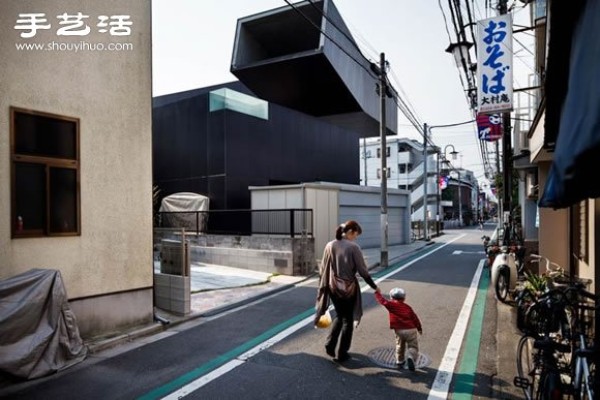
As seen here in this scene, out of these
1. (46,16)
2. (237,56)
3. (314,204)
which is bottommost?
(314,204)

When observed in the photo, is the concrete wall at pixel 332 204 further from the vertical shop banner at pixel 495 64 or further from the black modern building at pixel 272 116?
the vertical shop banner at pixel 495 64

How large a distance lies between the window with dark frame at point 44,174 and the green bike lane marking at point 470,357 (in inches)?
225

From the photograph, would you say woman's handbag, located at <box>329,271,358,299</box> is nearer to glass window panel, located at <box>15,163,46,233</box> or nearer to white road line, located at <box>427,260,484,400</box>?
white road line, located at <box>427,260,484,400</box>

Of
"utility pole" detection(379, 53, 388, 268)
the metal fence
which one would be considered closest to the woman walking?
the metal fence

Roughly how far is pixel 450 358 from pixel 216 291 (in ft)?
20.6

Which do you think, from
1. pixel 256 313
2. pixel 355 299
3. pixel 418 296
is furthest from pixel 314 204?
pixel 355 299

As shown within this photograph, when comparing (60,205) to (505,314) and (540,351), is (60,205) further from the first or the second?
(505,314)

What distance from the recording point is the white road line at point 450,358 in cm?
442

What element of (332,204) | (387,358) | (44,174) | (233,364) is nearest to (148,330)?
(233,364)

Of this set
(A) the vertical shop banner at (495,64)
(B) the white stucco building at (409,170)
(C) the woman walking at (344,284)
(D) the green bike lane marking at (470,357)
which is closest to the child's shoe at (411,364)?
(D) the green bike lane marking at (470,357)

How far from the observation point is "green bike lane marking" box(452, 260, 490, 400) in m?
4.44

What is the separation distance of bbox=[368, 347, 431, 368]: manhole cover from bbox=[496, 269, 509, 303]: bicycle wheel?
145 inches

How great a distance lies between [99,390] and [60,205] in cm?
285

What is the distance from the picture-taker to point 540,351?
11.6 feet
